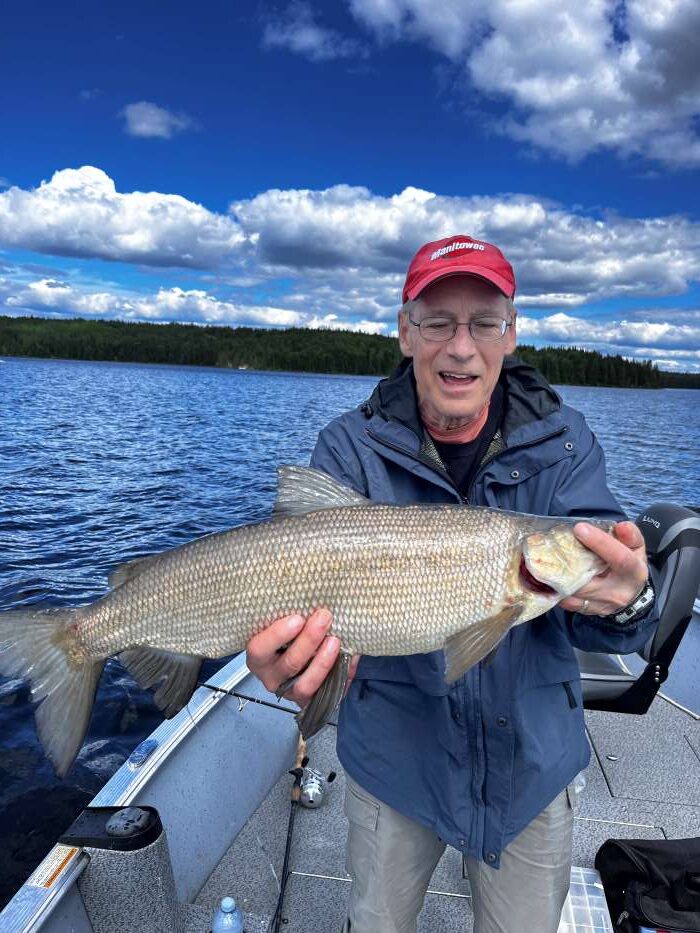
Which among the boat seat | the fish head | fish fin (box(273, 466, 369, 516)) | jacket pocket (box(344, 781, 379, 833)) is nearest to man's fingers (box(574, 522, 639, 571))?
the fish head

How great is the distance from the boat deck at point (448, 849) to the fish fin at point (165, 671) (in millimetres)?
1603

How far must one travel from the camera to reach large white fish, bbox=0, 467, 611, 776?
2.93 m

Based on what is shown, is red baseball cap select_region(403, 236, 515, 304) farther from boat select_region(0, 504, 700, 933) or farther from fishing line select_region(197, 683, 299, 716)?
fishing line select_region(197, 683, 299, 716)

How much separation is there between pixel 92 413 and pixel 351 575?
45.4m

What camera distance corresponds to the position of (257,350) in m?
175

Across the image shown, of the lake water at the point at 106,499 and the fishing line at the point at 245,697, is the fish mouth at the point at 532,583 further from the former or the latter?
the lake water at the point at 106,499

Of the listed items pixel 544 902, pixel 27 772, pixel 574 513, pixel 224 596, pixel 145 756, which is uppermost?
pixel 574 513

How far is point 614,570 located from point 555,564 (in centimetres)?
25

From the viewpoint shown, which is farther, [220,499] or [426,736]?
[220,499]

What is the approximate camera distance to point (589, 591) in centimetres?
283

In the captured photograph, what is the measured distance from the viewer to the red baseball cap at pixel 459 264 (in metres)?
Result: 3.27

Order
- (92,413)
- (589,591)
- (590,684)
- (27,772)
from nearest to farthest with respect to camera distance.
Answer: (589,591) → (590,684) → (27,772) → (92,413)

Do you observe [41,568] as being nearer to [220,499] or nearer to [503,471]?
[220,499]

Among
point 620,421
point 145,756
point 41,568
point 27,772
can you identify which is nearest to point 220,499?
point 41,568
